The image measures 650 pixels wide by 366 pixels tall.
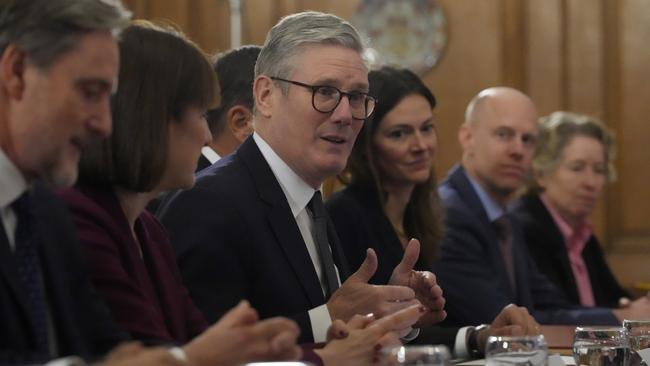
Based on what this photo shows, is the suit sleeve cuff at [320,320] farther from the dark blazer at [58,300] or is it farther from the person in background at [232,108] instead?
the person in background at [232,108]

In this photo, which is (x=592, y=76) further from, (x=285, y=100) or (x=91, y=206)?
(x=91, y=206)

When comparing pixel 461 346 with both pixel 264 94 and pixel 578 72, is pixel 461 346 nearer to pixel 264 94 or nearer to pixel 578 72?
pixel 264 94

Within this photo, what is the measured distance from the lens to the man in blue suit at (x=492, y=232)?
4.19m

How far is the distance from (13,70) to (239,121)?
6.61 feet

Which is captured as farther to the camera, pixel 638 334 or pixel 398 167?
pixel 398 167

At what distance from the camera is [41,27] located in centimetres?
181

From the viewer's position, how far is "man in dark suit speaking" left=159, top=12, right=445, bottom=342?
2.76 meters

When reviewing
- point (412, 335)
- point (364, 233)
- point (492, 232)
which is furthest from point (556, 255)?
point (412, 335)

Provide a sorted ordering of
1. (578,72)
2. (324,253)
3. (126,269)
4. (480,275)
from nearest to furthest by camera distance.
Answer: (126,269), (324,253), (480,275), (578,72)

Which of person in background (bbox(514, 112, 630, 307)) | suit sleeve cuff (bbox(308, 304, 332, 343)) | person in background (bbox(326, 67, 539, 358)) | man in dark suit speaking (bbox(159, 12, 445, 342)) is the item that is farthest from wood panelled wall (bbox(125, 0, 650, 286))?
suit sleeve cuff (bbox(308, 304, 332, 343))

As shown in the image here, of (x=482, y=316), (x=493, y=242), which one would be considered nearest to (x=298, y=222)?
(x=482, y=316)

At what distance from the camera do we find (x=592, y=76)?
23.0 feet

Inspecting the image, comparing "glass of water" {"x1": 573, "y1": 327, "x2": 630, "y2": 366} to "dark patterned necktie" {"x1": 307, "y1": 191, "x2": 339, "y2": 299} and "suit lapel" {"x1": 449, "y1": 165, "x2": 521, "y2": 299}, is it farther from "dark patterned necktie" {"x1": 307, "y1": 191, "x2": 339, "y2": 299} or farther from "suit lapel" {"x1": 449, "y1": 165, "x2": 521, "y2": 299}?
"suit lapel" {"x1": 449, "y1": 165, "x2": 521, "y2": 299}

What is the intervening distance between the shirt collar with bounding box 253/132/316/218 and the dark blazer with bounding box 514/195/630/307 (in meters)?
2.32
